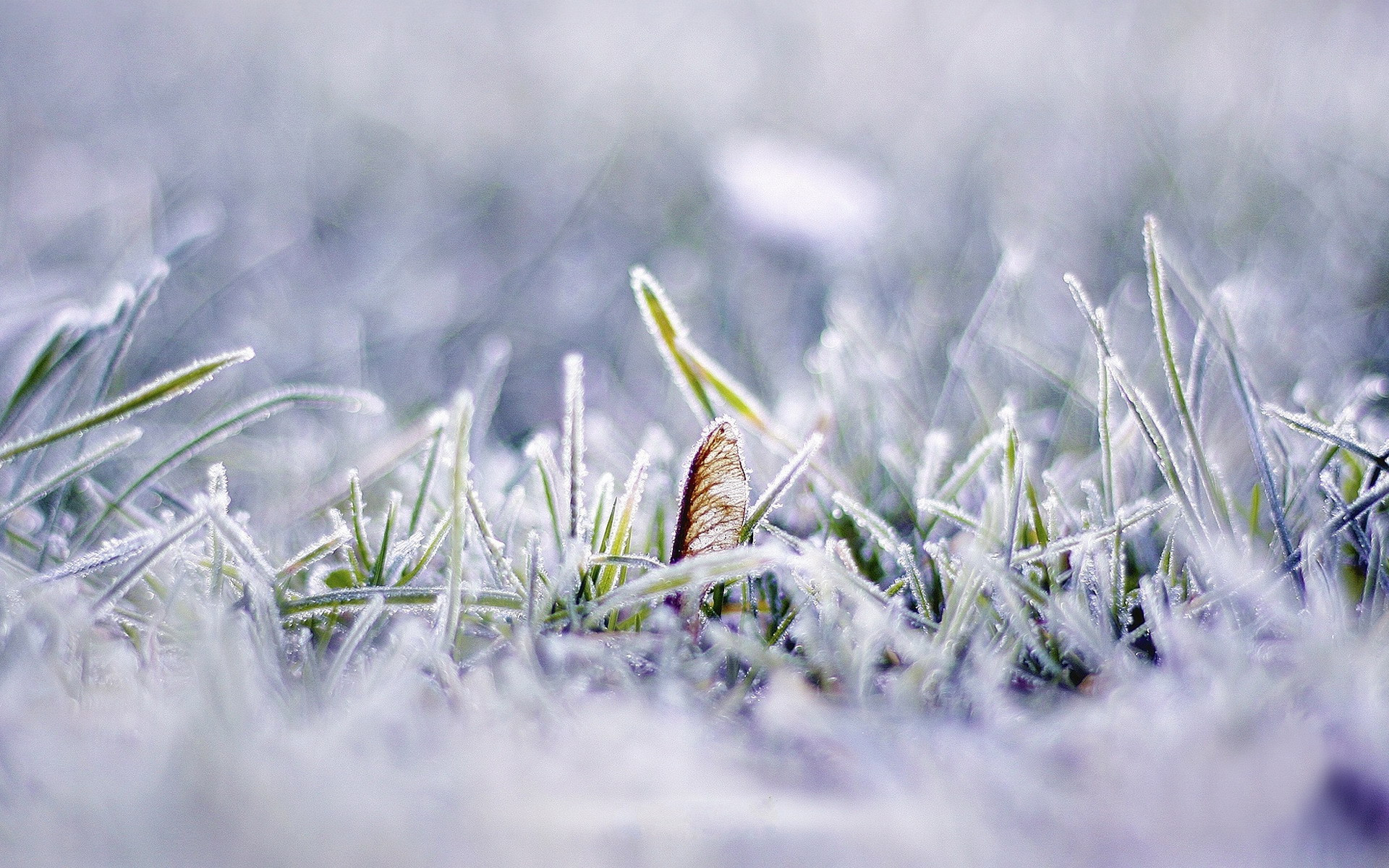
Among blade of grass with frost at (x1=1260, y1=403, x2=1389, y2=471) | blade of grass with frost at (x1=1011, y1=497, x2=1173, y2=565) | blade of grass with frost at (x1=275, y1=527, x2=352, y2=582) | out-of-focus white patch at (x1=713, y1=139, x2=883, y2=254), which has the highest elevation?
out-of-focus white patch at (x1=713, y1=139, x2=883, y2=254)

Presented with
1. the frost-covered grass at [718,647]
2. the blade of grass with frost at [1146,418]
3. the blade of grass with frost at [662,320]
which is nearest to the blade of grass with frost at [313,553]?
the frost-covered grass at [718,647]

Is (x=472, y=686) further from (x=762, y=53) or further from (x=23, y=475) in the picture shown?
(x=762, y=53)

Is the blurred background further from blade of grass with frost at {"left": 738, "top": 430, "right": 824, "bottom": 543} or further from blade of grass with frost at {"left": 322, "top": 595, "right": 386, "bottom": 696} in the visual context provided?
blade of grass with frost at {"left": 322, "top": 595, "right": 386, "bottom": 696}

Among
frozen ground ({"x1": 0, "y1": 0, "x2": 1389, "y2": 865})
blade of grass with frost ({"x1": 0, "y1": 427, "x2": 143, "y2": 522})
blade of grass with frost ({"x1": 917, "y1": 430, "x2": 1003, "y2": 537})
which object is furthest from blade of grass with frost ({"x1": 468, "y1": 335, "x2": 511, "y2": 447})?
blade of grass with frost ({"x1": 917, "y1": 430, "x2": 1003, "y2": 537})

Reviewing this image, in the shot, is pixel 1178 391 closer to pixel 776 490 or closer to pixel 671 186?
pixel 776 490

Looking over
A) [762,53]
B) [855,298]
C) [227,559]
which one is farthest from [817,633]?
[762,53]

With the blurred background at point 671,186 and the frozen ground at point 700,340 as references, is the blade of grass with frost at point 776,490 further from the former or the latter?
the blurred background at point 671,186

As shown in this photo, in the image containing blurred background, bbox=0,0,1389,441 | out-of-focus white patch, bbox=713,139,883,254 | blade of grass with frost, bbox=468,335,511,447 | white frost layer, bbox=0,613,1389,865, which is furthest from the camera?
out-of-focus white patch, bbox=713,139,883,254
